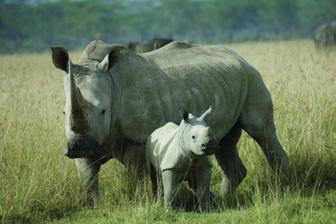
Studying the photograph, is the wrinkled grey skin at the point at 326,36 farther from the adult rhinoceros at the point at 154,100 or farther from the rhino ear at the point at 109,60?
the rhino ear at the point at 109,60

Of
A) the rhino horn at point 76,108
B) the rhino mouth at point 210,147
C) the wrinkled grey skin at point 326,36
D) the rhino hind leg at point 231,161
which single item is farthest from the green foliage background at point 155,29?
the rhino mouth at point 210,147

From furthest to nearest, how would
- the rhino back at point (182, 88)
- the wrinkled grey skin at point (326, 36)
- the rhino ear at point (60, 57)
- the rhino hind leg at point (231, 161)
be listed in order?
the wrinkled grey skin at point (326, 36) < the rhino hind leg at point (231, 161) < the rhino back at point (182, 88) < the rhino ear at point (60, 57)

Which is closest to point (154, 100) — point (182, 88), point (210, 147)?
point (182, 88)

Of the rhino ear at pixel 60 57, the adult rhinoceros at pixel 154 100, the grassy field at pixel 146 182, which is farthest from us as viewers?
the rhino ear at pixel 60 57

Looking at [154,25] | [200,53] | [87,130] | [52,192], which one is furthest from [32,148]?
[154,25]

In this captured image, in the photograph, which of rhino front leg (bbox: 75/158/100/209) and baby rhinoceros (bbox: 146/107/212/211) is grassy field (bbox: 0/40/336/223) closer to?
rhino front leg (bbox: 75/158/100/209)

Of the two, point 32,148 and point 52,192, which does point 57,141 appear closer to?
point 32,148

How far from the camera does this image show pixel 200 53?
817 centimetres

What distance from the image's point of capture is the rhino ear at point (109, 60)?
6.86 m

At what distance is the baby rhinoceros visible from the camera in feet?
20.6

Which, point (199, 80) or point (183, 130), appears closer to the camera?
point (183, 130)

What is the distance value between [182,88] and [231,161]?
120 centimetres

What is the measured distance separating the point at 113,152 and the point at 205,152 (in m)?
1.18

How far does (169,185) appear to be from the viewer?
21.2 feet
